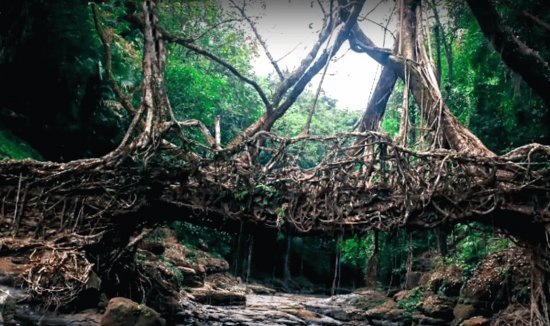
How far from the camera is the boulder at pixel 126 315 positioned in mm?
7121

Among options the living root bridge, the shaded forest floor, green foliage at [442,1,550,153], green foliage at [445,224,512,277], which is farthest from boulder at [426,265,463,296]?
the living root bridge

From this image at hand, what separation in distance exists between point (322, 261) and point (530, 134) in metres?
19.5

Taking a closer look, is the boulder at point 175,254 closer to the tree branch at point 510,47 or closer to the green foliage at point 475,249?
the green foliage at point 475,249

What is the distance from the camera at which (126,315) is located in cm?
728

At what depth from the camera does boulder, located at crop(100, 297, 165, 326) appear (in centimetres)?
712

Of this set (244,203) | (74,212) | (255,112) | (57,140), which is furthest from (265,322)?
(255,112)

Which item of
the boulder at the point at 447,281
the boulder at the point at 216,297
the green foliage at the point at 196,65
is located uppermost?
the green foliage at the point at 196,65

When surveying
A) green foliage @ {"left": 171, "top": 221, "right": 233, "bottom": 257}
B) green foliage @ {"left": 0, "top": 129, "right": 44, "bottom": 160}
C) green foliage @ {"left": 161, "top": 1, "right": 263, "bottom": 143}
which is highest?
green foliage @ {"left": 161, "top": 1, "right": 263, "bottom": 143}

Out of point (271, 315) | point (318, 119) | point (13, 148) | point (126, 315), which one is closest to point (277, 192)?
point (126, 315)

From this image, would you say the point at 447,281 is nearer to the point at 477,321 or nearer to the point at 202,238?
the point at 477,321

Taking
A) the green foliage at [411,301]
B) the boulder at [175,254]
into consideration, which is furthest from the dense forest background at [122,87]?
the boulder at [175,254]

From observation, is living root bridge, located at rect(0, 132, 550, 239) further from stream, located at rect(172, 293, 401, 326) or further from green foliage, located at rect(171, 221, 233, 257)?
green foliage, located at rect(171, 221, 233, 257)

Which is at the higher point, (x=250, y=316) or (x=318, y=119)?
(x=318, y=119)

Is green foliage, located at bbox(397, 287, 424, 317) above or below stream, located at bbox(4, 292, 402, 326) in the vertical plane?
above
